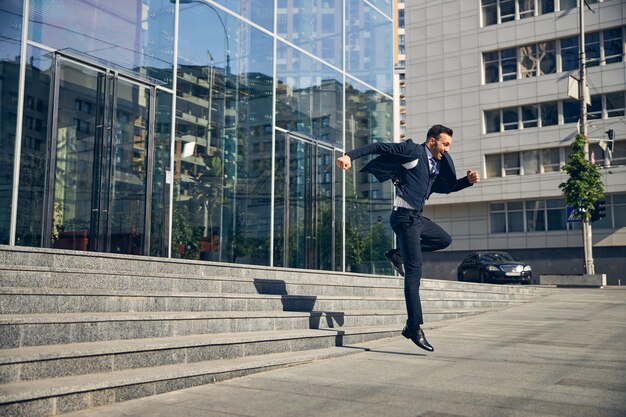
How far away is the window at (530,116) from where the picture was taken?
1587 inches

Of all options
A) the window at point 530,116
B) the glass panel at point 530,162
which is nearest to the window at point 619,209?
the glass panel at point 530,162

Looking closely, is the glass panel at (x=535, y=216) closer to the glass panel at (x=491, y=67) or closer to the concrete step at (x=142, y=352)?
the glass panel at (x=491, y=67)

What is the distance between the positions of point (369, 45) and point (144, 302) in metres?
13.9

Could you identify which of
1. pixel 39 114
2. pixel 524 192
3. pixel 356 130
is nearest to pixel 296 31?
pixel 356 130

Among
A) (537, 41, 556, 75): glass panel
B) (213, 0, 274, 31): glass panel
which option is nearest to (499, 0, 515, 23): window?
(537, 41, 556, 75): glass panel

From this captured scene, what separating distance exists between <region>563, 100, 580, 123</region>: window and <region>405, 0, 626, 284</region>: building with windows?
62mm

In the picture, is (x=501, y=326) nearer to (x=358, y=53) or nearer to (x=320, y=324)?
(x=320, y=324)

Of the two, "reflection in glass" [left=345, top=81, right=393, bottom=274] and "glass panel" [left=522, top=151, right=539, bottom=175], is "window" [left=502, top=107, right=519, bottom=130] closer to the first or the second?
"glass panel" [left=522, top=151, right=539, bottom=175]

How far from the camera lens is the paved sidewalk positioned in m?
3.96

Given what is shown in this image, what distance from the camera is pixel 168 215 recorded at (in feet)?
36.4

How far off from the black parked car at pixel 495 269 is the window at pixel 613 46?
19495 millimetres

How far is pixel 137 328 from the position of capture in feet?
16.5

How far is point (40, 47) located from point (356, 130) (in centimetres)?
Result: 952

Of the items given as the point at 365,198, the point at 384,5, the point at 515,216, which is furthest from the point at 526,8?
the point at 365,198
